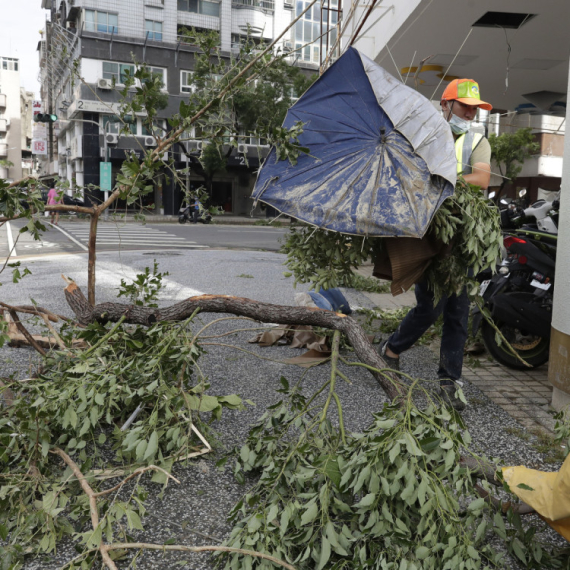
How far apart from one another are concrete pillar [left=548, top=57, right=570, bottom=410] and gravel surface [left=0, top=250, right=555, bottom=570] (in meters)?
0.43

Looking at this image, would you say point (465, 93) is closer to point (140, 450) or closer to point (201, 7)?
point (140, 450)

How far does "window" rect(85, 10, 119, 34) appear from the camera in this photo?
37031 millimetres

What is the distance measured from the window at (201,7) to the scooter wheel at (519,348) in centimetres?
4105

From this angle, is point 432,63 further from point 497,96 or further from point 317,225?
point 317,225

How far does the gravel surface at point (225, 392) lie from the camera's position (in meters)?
2.43

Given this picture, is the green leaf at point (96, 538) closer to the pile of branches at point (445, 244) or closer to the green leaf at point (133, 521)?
the green leaf at point (133, 521)

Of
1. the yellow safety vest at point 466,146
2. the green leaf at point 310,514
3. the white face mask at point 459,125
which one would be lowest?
the green leaf at point 310,514

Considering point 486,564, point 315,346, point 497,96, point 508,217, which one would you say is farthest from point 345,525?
point 497,96

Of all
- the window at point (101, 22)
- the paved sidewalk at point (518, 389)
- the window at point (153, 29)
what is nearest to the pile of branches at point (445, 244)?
the paved sidewalk at point (518, 389)

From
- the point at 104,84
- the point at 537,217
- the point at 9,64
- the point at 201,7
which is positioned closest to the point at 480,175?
the point at 537,217

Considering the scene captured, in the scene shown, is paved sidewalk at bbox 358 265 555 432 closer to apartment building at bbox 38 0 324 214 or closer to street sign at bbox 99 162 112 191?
street sign at bbox 99 162 112 191

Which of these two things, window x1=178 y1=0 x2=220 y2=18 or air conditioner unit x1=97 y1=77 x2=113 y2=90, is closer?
air conditioner unit x1=97 y1=77 x2=113 y2=90

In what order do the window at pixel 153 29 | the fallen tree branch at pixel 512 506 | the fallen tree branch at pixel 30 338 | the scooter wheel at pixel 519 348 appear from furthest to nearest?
the window at pixel 153 29
the scooter wheel at pixel 519 348
the fallen tree branch at pixel 30 338
the fallen tree branch at pixel 512 506

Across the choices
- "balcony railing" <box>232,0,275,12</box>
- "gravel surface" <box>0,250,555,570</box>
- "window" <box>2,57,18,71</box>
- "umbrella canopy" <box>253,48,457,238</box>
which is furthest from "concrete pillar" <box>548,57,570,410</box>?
"window" <box>2,57,18,71</box>
